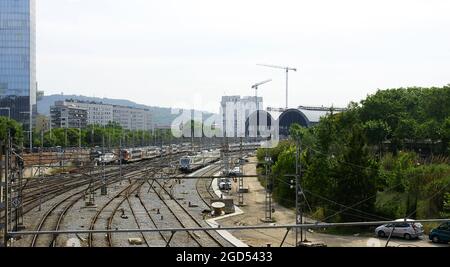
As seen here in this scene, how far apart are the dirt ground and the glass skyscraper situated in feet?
146

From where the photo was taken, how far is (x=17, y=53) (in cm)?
6309

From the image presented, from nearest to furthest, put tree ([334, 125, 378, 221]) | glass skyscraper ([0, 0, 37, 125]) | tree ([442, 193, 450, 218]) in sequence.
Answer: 1. tree ([442, 193, 450, 218])
2. tree ([334, 125, 378, 221])
3. glass skyscraper ([0, 0, 37, 125])

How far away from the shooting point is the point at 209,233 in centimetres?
1420

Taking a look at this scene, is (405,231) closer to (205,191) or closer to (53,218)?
(53,218)

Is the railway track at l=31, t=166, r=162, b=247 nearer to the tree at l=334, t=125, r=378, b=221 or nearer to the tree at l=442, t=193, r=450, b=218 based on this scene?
the tree at l=334, t=125, r=378, b=221

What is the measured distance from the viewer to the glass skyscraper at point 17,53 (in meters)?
62.6

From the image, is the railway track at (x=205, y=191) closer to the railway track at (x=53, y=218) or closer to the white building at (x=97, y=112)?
the railway track at (x=53, y=218)

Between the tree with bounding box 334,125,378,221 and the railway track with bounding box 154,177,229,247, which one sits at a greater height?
the tree with bounding box 334,125,378,221

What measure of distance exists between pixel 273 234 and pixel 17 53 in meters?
56.8

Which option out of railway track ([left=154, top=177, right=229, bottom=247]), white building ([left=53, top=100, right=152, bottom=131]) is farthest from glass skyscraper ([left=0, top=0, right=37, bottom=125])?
railway track ([left=154, top=177, right=229, bottom=247])

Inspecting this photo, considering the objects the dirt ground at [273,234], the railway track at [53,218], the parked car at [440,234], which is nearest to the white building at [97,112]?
the dirt ground at [273,234]

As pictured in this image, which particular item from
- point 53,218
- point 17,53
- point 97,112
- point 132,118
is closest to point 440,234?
point 53,218

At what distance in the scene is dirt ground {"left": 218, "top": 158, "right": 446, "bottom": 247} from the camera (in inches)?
478
